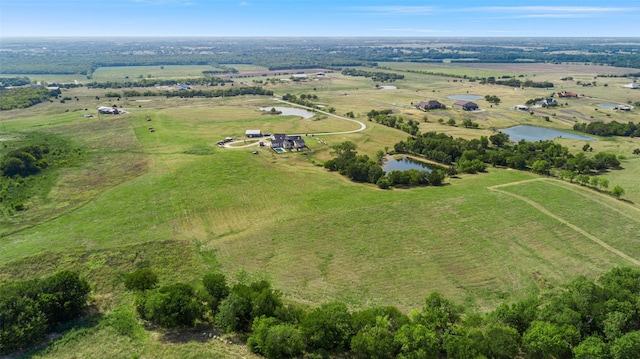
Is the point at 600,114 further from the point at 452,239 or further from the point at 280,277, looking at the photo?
the point at 280,277

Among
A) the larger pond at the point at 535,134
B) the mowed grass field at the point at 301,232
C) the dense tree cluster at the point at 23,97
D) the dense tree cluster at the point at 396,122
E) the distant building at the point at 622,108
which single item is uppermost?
the distant building at the point at 622,108

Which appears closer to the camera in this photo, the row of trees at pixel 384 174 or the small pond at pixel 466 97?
the row of trees at pixel 384 174

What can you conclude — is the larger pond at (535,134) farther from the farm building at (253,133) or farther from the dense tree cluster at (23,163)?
the dense tree cluster at (23,163)

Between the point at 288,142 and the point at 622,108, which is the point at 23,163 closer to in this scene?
the point at 288,142

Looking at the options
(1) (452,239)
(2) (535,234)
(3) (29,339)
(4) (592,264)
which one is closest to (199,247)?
(3) (29,339)

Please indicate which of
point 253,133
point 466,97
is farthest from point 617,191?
point 466,97

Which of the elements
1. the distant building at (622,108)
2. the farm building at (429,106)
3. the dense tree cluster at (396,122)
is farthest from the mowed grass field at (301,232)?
the farm building at (429,106)
